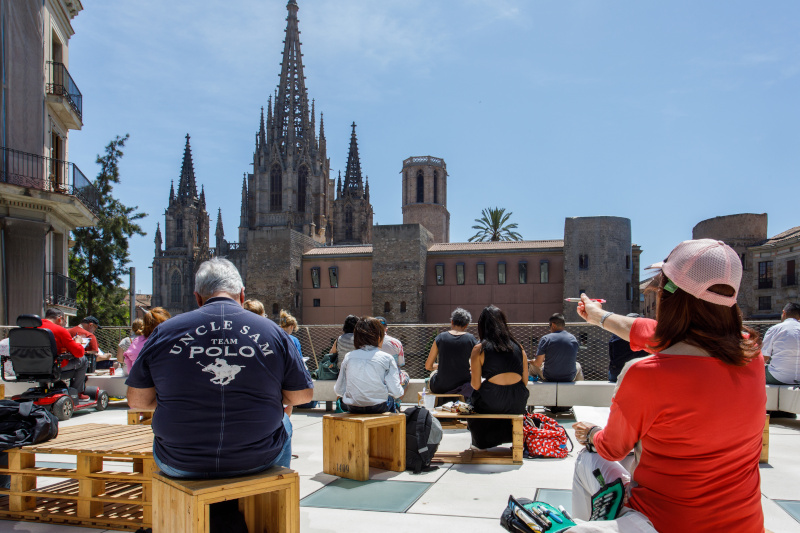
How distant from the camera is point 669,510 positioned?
7.32 feet

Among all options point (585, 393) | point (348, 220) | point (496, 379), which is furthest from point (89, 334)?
point (348, 220)

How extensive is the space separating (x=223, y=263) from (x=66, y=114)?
54.8 feet

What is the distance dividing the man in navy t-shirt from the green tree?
31633 mm

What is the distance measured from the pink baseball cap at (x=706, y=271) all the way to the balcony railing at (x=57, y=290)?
17411mm

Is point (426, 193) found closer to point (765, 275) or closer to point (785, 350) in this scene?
point (765, 275)

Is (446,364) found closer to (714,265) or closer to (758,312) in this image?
(714,265)

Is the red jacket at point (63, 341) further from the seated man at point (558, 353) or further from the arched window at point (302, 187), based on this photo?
the arched window at point (302, 187)

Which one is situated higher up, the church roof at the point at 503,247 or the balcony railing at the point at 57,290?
the church roof at the point at 503,247

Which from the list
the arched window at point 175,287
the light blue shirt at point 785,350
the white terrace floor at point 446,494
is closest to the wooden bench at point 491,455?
the white terrace floor at point 446,494

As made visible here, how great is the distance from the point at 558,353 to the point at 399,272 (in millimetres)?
30327

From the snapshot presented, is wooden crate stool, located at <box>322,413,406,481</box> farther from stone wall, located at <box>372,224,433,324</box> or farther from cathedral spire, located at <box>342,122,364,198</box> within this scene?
cathedral spire, located at <box>342,122,364,198</box>

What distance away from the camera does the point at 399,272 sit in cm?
3884

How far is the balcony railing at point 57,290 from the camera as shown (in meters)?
16.5

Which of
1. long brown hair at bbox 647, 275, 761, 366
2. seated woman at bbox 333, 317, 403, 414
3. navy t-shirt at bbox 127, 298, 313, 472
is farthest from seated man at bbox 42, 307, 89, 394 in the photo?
long brown hair at bbox 647, 275, 761, 366
